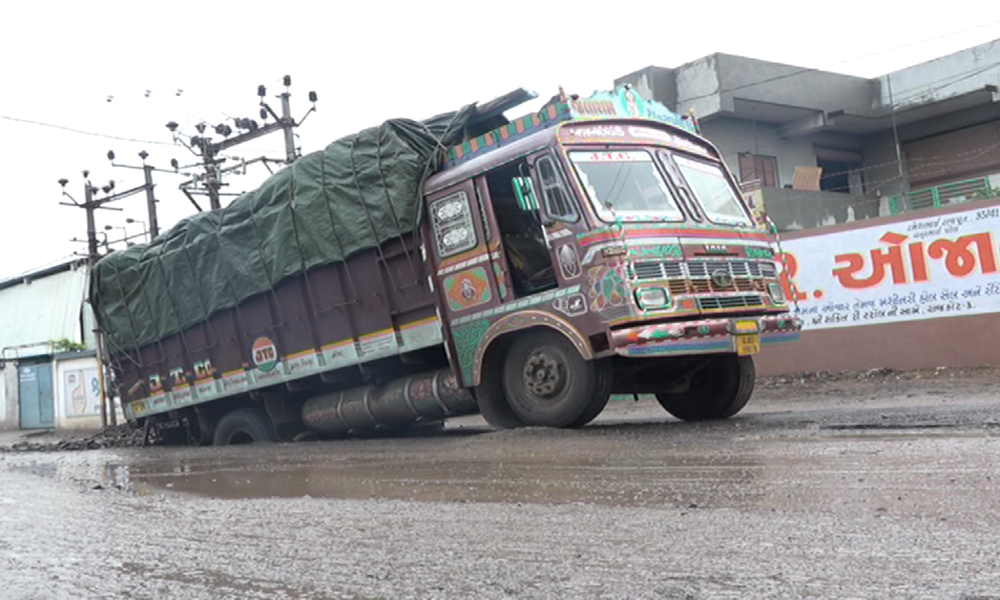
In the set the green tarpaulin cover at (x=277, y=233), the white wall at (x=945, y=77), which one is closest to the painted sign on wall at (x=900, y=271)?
the green tarpaulin cover at (x=277, y=233)

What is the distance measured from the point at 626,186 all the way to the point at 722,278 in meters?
1.15

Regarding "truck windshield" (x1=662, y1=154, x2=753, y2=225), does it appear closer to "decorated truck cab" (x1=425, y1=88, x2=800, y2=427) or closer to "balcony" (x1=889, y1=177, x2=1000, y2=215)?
"decorated truck cab" (x1=425, y1=88, x2=800, y2=427)

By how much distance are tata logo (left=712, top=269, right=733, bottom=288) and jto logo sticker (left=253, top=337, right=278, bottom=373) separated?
18.4 feet

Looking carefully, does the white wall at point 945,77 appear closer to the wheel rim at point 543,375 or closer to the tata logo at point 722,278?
the tata logo at point 722,278

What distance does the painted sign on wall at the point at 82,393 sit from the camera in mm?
28234

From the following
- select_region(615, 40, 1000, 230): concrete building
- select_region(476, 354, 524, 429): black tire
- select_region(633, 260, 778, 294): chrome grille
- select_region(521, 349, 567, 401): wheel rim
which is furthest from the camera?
select_region(615, 40, 1000, 230): concrete building

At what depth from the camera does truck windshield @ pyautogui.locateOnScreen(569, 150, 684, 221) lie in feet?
24.8

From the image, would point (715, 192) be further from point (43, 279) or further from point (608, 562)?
point (43, 279)

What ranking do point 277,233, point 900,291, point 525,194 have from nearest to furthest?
point 525,194, point 277,233, point 900,291

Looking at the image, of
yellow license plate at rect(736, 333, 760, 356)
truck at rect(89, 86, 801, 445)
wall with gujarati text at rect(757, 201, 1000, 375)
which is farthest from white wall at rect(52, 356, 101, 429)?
yellow license plate at rect(736, 333, 760, 356)

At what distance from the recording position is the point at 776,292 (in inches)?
324

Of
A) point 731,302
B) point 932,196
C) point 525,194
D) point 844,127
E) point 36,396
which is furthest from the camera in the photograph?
point 36,396

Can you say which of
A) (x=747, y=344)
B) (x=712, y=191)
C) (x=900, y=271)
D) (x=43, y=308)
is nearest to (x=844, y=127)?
(x=900, y=271)

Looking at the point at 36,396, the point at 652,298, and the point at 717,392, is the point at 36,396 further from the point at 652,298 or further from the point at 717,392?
the point at 652,298
